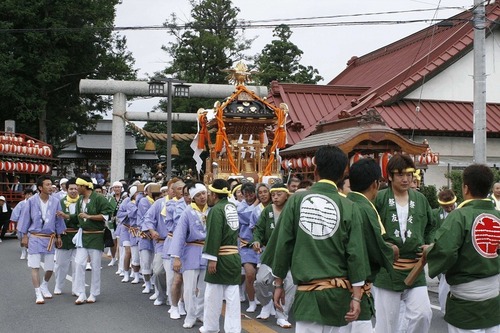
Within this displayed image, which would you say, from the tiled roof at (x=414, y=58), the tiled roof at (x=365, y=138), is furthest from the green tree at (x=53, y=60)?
the tiled roof at (x=365, y=138)

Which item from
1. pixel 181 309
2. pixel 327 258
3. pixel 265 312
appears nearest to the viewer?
pixel 327 258

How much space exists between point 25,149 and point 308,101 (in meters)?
11.7

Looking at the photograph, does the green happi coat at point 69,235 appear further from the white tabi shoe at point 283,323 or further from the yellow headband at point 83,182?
the white tabi shoe at point 283,323

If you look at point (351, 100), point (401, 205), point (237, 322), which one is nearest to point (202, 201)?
point (237, 322)

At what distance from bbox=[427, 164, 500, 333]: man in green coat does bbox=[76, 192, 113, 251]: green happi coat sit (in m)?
6.84

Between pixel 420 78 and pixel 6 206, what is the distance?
15.7 metres

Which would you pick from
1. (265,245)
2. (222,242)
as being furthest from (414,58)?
(222,242)

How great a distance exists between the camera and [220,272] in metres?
7.41

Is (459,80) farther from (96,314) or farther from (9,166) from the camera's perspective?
(96,314)

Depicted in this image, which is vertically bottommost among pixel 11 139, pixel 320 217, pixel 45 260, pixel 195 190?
pixel 45 260

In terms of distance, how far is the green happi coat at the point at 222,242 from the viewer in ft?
24.3

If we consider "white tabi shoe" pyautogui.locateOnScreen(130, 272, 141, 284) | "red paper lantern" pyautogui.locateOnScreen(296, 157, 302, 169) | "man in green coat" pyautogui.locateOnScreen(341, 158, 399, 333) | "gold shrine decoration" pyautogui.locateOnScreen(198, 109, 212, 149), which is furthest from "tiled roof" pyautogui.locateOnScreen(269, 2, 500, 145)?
"man in green coat" pyautogui.locateOnScreen(341, 158, 399, 333)

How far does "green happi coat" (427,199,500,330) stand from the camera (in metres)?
4.79

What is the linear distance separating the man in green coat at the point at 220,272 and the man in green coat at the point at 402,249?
6.46 ft
